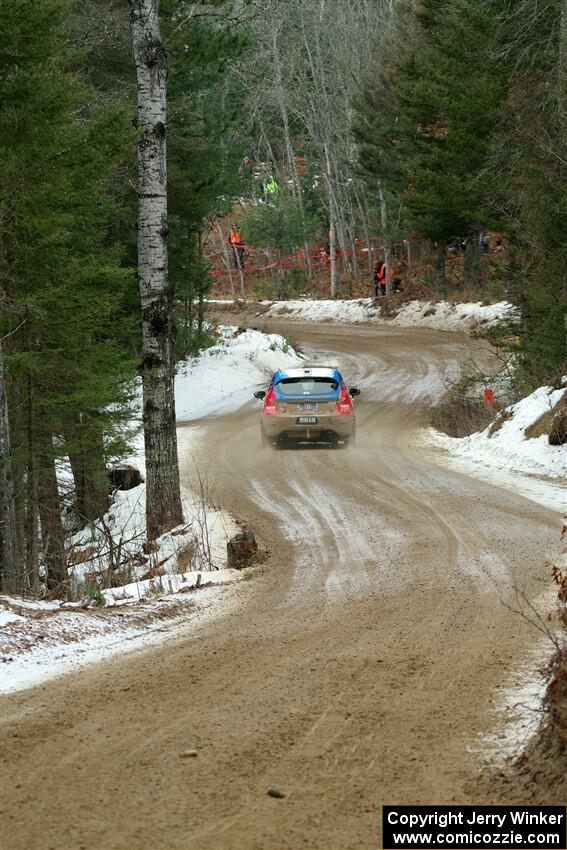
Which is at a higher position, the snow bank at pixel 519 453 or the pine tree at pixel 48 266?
the pine tree at pixel 48 266

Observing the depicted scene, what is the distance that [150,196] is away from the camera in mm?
13211

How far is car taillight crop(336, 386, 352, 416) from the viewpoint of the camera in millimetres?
20703

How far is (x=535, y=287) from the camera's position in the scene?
21.5 m

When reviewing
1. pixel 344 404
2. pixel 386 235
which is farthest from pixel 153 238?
pixel 386 235

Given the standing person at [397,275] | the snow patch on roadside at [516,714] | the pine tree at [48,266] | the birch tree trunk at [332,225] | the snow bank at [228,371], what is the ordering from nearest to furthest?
the snow patch on roadside at [516,714] < the pine tree at [48,266] < the snow bank at [228,371] < the standing person at [397,275] < the birch tree trunk at [332,225]

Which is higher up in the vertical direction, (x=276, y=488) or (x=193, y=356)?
(x=193, y=356)

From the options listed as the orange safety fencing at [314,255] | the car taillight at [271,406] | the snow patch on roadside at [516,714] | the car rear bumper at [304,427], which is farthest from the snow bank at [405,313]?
the snow patch on roadside at [516,714]

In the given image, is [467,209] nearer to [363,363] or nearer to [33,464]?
[363,363]

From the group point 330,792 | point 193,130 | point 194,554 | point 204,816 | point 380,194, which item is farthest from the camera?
point 380,194

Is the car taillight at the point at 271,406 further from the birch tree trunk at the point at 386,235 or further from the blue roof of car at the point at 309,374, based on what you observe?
the birch tree trunk at the point at 386,235

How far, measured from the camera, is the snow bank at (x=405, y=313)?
4119cm

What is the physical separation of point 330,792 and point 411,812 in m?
0.43

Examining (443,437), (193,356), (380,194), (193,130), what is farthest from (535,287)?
(380,194)

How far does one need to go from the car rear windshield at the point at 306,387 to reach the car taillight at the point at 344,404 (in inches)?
8.5
